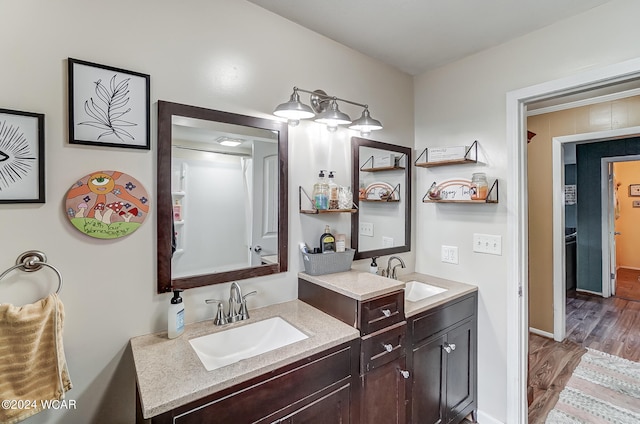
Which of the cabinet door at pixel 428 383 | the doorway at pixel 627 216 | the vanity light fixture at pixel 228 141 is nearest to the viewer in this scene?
the vanity light fixture at pixel 228 141

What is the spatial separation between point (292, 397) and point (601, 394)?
8.39 feet

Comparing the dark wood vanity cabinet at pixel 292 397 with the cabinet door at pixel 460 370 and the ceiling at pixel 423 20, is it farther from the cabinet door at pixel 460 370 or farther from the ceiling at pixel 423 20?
the ceiling at pixel 423 20

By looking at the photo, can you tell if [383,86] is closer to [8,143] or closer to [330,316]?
[330,316]

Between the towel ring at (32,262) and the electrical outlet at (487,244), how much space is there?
2253mm

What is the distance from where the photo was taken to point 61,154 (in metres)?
1.14

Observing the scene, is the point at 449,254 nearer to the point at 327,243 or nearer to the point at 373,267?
the point at 373,267

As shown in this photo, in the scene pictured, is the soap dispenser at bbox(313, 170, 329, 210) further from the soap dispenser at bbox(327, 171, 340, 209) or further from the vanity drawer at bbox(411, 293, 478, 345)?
the vanity drawer at bbox(411, 293, 478, 345)

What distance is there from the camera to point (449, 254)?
7.37ft

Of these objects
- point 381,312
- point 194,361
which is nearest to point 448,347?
point 381,312

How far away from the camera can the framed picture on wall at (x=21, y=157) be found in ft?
3.43

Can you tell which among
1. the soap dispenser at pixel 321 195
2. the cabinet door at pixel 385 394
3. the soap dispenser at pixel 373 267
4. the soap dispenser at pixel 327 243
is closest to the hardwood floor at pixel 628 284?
the soap dispenser at pixel 373 267

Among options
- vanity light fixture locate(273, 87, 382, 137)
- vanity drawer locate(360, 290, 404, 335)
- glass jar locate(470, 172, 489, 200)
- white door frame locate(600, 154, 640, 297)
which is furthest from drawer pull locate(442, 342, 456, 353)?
white door frame locate(600, 154, 640, 297)

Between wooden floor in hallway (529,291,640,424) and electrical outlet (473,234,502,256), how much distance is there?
1.17 meters

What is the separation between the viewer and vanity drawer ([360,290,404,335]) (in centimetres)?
140
